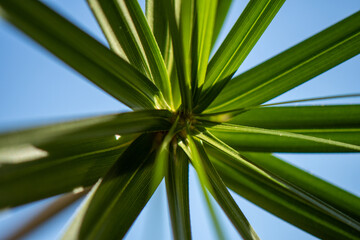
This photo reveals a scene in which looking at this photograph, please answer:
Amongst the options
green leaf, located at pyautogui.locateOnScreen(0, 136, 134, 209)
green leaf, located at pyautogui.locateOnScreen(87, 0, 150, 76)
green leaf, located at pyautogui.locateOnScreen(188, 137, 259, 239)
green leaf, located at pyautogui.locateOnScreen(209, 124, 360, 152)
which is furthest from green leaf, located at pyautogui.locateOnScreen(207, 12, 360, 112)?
green leaf, located at pyautogui.locateOnScreen(0, 136, 134, 209)

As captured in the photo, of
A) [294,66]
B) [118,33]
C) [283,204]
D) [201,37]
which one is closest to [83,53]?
[118,33]

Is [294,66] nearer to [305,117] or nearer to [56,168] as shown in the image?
[305,117]

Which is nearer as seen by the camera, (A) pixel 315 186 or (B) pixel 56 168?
(B) pixel 56 168

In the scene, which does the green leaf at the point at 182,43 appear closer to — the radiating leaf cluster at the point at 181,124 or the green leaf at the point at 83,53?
the radiating leaf cluster at the point at 181,124

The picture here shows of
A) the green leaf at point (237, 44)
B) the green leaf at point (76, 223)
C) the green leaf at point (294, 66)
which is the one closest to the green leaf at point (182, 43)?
the green leaf at point (237, 44)

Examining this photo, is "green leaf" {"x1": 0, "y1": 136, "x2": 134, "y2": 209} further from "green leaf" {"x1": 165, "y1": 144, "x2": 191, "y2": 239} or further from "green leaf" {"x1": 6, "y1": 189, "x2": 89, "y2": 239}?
"green leaf" {"x1": 165, "y1": 144, "x2": 191, "y2": 239}

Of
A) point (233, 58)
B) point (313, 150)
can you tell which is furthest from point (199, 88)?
point (313, 150)
